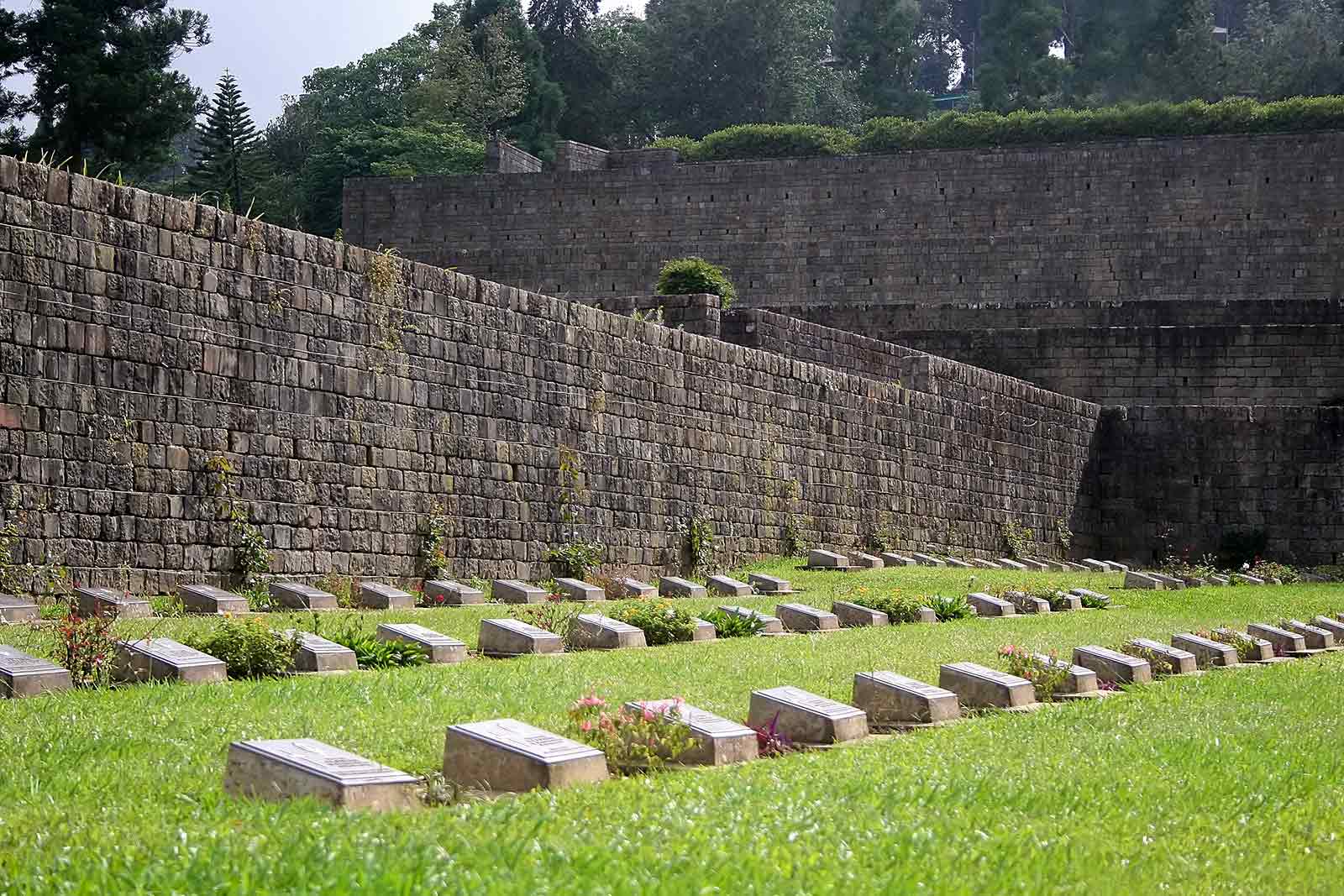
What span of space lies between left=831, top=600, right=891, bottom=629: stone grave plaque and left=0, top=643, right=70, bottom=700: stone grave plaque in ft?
22.0

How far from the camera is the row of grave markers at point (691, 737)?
450cm


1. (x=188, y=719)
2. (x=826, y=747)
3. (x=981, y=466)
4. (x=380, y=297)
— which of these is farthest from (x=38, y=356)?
(x=981, y=466)

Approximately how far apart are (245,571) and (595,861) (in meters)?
8.34

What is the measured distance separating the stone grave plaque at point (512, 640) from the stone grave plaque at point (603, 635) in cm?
48

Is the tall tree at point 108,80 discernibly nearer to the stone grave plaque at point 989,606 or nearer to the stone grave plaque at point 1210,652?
the stone grave plaque at point 989,606

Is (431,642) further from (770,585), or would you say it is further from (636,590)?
(770,585)

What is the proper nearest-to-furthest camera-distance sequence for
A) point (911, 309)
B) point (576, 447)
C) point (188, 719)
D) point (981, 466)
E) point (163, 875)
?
1. point (163, 875)
2. point (188, 719)
3. point (576, 447)
4. point (981, 466)
5. point (911, 309)

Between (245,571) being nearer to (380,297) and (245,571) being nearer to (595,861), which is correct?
(380,297)

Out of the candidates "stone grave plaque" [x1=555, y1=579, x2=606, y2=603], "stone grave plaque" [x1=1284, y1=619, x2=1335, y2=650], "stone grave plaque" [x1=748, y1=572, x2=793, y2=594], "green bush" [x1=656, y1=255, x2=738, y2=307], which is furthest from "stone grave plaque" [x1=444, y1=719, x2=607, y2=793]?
"green bush" [x1=656, y1=255, x2=738, y2=307]

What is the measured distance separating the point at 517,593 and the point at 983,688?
5.73m

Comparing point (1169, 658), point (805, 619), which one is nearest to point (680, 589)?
point (805, 619)

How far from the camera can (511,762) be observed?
4910mm

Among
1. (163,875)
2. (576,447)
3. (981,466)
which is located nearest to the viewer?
(163,875)

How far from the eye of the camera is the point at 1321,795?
5.52 metres
